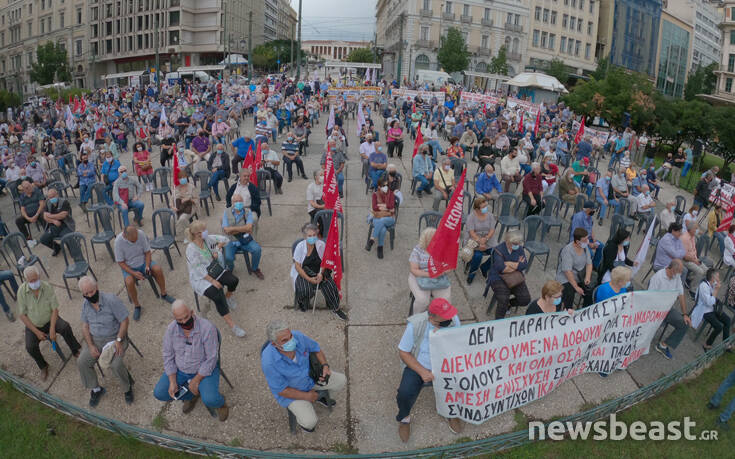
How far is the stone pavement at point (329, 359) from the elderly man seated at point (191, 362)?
0.38 metres

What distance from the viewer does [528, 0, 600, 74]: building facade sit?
71.3m

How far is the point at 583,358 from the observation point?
5.49m

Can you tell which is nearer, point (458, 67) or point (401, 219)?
point (401, 219)

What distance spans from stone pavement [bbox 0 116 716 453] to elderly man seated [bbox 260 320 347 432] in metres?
0.43

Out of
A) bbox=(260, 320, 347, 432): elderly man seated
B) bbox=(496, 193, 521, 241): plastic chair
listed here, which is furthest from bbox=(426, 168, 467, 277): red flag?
bbox=(496, 193, 521, 241): plastic chair

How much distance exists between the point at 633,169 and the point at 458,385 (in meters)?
11.0

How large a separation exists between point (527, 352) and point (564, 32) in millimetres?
81604

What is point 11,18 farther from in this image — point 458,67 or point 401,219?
point 401,219

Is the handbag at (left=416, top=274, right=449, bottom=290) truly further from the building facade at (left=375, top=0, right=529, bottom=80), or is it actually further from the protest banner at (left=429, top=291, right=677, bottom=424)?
the building facade at (left=375, top=0, right=529, bottom=80)

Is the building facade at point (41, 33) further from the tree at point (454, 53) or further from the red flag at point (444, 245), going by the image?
the red flag at point (444, 245)

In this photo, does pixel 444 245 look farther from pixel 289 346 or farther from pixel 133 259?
pixel 133 259

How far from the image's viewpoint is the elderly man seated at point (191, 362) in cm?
473

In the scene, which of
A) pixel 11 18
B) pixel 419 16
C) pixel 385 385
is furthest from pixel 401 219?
pixel 11 18

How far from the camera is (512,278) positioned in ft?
21.4
